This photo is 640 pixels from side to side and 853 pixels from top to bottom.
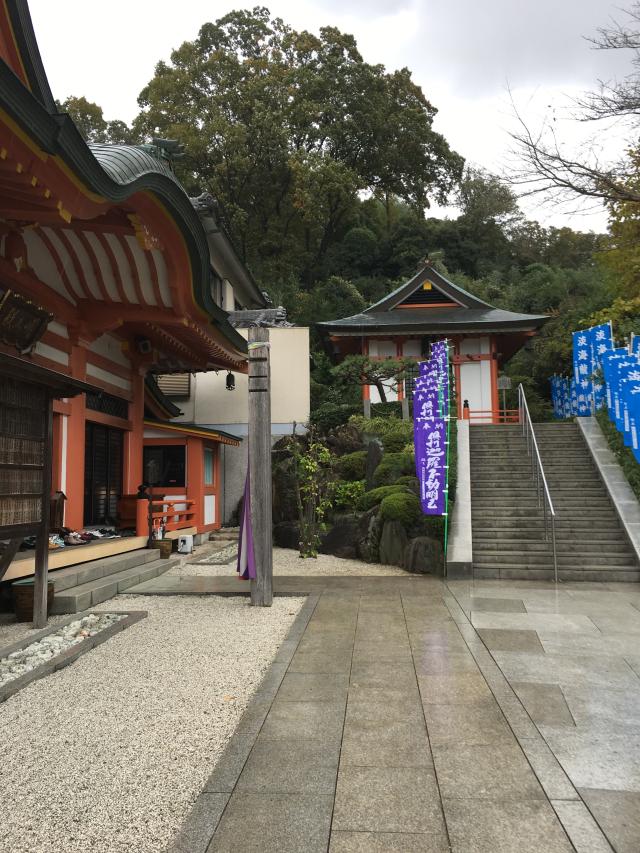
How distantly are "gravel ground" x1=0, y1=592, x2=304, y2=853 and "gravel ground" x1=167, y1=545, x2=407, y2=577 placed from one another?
3.63 m

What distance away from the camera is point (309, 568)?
10039mm

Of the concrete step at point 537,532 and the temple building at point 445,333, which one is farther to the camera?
the temple building at point 445,333

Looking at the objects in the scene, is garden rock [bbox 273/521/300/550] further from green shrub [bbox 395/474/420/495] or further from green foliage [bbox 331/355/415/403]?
green foliage [bbox 331/355/415/403]

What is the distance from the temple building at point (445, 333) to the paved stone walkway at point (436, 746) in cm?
Answer: 1419

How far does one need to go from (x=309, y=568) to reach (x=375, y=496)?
216 centimetres

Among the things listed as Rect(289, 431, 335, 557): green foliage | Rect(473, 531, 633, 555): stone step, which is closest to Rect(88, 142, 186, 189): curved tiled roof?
Rect(289, 431, 335, 557): green foliage

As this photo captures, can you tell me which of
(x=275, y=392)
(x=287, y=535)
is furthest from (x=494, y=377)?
(x=287, y=535)

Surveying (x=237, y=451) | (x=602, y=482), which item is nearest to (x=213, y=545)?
(x=237, y=451)

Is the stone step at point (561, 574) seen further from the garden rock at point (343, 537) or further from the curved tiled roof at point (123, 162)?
the curved tiled roof at point (123, 162)

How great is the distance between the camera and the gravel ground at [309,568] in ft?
31.1

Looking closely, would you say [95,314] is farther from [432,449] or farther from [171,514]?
[432,449]

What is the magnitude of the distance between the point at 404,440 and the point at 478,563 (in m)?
5.32

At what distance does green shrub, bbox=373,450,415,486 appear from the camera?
1207cm

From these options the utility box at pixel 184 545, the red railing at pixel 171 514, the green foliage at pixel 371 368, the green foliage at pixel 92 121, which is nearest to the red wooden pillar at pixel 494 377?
the green foliage at pixel 371 368
